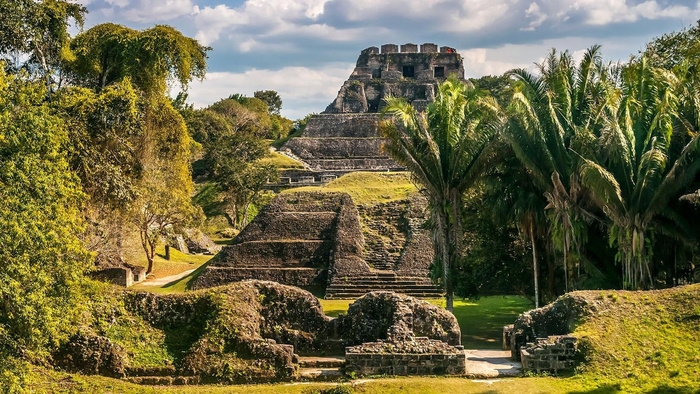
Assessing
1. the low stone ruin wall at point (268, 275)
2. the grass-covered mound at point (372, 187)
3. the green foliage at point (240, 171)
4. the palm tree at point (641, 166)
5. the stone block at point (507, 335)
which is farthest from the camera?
the green foliage at point (240, 171)

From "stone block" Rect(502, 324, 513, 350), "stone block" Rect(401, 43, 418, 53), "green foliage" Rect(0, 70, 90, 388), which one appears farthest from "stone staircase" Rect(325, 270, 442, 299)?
"stone block" Rect(401, 43, 418, 53)

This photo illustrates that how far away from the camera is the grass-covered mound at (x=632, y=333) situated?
1248 cm

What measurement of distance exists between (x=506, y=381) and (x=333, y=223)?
59.1 ft

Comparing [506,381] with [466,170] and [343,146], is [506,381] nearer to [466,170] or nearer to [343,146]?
[466,170]

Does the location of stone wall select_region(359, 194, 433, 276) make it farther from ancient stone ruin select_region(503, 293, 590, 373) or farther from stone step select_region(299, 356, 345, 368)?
stone step select_region(299, 356, 345, 368)

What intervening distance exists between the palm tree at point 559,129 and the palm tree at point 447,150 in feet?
2.89

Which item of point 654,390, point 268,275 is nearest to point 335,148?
point 268,275

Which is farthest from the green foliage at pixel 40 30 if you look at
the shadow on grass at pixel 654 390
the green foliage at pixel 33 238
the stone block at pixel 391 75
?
the stone block at pixel 391 75

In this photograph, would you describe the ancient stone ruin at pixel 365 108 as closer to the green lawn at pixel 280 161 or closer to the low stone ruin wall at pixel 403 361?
the green lawn at pixel 280 161

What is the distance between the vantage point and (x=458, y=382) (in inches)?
508

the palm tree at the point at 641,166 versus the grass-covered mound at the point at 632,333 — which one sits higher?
the palm tree at the point at 641,166

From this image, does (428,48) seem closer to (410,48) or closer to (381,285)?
(410,48)

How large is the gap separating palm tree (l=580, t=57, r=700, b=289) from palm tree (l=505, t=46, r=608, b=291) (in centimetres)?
69

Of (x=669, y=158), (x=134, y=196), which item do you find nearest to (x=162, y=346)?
(x=134, y=196)
